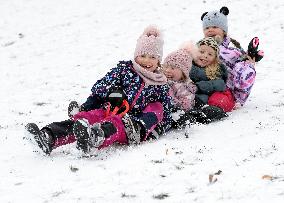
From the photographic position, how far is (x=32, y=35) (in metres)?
16.9

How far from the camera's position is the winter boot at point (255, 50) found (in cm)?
822

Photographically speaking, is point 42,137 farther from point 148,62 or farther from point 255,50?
point 255,50

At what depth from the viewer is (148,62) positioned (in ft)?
22.3

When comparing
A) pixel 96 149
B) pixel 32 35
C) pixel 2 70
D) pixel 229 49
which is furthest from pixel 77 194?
pixel 32 35

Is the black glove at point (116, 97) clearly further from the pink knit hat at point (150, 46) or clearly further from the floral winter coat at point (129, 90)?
the pink knit hat at point (150, 46)

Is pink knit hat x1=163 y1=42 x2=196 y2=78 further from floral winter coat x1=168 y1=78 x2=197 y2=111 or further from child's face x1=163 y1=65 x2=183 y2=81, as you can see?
floral winter coat x1=168 y1=78 x2=197 y2=111

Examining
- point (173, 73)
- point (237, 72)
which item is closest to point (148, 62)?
point (173, 73)

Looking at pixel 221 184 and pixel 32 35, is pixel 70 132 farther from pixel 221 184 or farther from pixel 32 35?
pixel 32 35

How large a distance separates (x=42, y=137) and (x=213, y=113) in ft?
9.65

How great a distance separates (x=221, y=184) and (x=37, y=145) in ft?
7.66

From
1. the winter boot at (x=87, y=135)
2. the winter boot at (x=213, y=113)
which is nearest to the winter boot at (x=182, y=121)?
the winter boot at (x=213, y=113)

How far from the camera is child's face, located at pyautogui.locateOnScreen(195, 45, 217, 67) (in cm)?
801

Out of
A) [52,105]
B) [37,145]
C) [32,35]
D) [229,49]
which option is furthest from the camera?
[32,35]

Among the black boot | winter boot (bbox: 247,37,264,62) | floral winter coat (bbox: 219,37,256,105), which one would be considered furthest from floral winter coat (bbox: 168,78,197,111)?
the black boot
